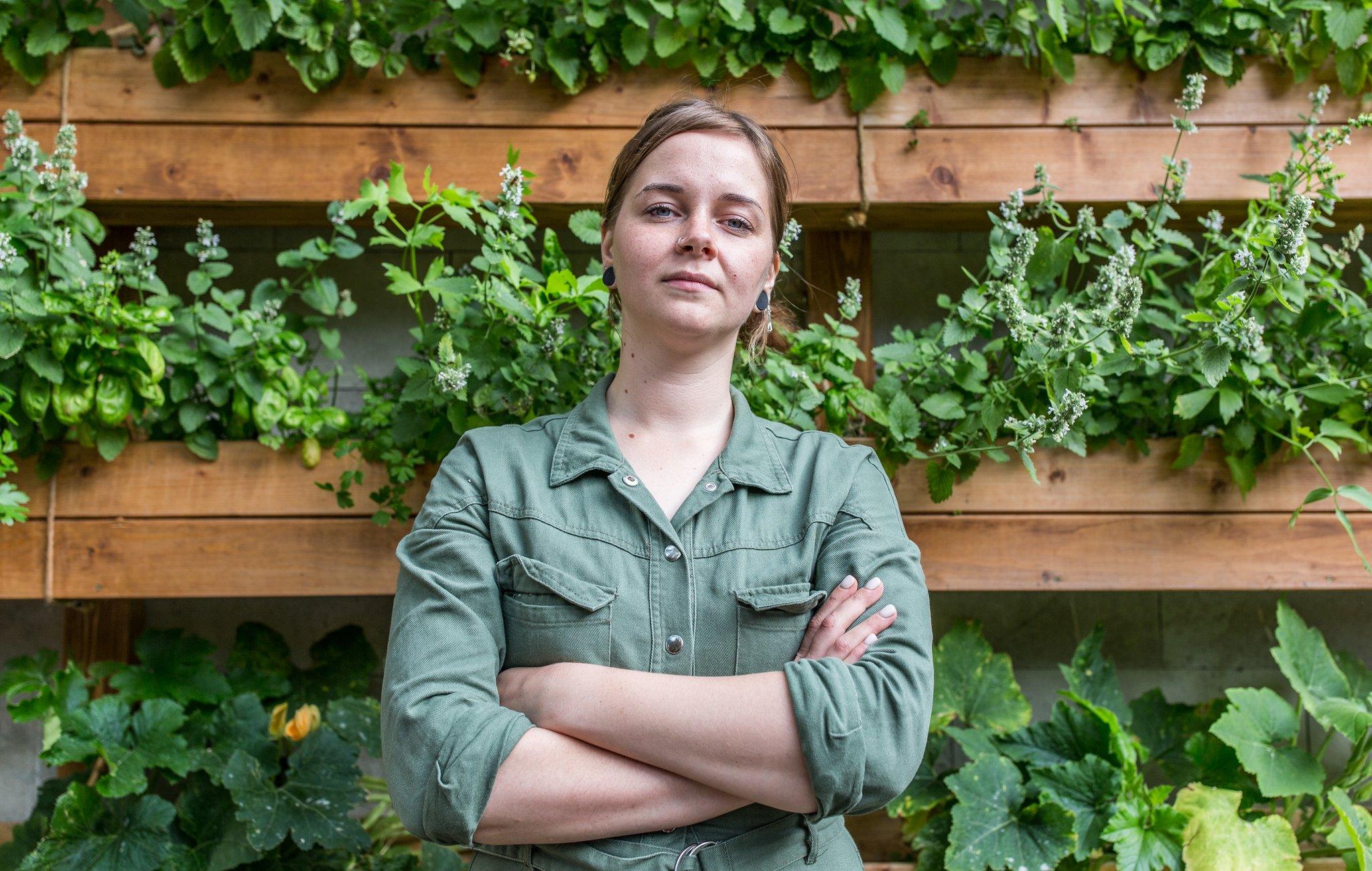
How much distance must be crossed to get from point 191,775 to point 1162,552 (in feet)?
6.16

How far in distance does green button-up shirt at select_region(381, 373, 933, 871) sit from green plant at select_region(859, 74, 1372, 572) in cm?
53

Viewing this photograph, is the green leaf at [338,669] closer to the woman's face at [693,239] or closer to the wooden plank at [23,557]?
the wooden plank at [23,557]

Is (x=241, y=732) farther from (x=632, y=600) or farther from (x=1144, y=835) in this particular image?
(x=1144, y=835)

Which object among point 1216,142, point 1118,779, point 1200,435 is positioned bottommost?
point 1118,779

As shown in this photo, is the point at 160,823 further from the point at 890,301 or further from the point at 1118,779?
the point at 890,301

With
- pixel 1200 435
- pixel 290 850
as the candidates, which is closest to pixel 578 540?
pixel 290 850

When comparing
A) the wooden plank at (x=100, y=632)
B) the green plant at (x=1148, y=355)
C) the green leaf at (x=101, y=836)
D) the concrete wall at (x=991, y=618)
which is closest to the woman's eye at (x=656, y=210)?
the green plant at (x=1148, y=355)

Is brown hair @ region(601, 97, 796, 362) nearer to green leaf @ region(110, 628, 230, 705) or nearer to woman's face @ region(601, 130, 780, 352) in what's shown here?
woman's face @ region(601, 130, 780, 352)

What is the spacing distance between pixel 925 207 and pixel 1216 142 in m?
0.58

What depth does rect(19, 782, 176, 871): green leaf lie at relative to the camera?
1696 mm

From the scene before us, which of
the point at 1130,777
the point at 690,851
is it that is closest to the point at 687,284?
the point at 690,851

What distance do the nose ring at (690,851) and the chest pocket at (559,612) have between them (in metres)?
0.22

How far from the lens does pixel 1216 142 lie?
1.92 meters

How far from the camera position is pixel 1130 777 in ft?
5.65
